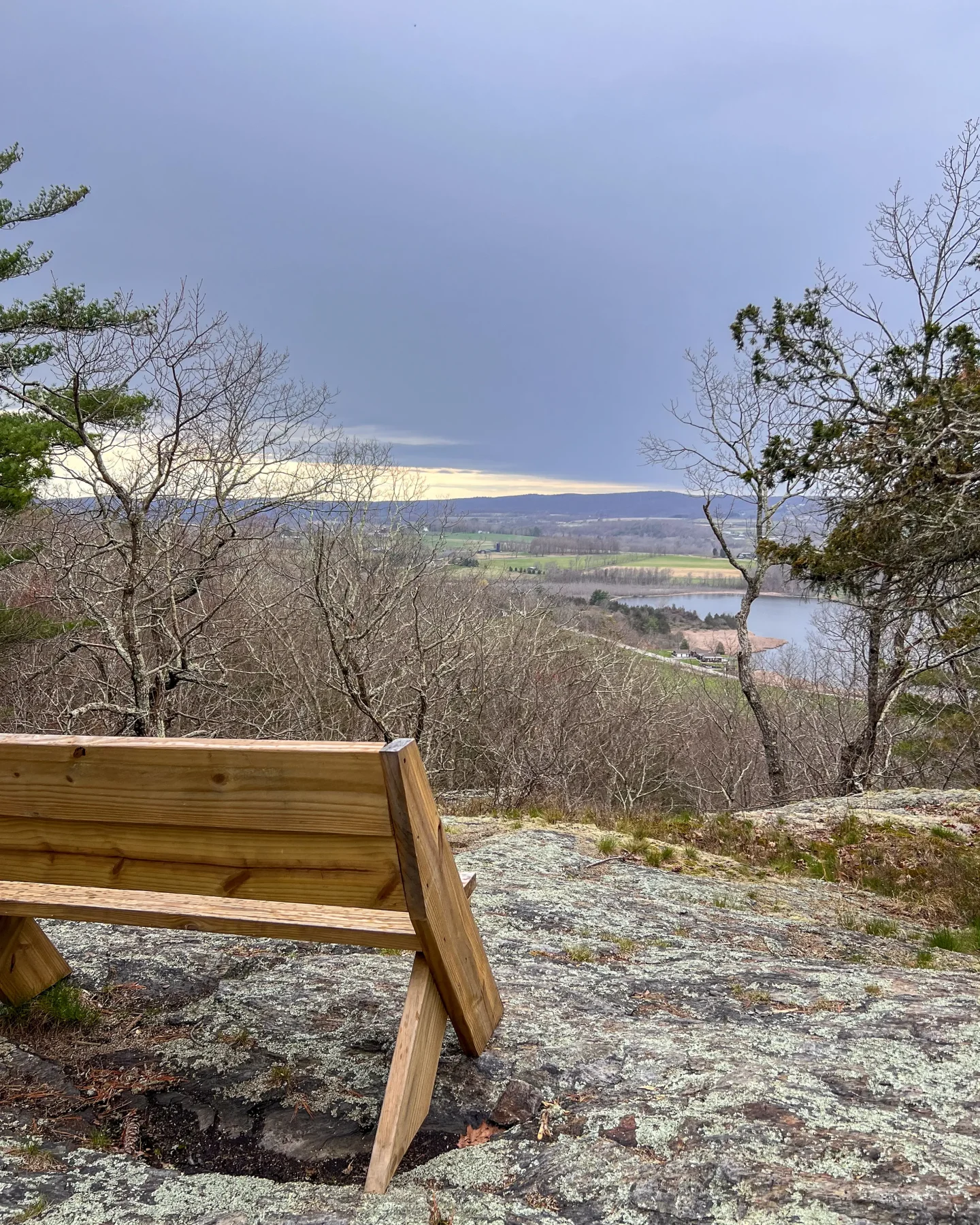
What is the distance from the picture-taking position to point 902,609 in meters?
7.88

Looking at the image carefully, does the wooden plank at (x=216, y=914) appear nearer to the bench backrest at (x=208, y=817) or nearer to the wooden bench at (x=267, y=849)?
the wooden bench at (x=267, y=849)

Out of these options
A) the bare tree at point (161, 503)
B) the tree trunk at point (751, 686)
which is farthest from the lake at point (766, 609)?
the bare tree at point (161, 503)

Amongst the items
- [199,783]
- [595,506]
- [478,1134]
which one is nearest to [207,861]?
[199,783]

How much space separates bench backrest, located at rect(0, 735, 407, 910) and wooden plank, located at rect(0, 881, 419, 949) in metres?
0.16

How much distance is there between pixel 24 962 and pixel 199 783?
4.79 ft

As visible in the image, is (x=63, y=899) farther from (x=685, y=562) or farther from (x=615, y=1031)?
(x=685, y=562)

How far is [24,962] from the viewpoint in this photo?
8.73 ft

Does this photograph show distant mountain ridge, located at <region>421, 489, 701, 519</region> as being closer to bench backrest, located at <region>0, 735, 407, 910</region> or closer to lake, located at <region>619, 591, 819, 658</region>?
lake, located at <region>619, 591, 819, 658</region>

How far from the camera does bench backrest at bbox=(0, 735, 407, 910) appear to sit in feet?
5.81

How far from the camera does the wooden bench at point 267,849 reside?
1.78 m

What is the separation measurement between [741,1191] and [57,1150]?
64.2 inches

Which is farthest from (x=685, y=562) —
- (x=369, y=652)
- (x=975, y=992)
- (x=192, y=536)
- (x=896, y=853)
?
(x=975, y=992)

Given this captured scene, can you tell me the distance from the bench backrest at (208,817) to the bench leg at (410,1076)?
0.35m

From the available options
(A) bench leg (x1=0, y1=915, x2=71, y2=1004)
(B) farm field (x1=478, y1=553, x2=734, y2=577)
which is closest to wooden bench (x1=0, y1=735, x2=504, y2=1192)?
(A) bench leg (x1=0, y1=915, x2=71, y2=1004)
